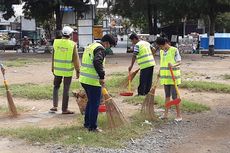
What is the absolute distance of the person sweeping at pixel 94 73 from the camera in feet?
26.2

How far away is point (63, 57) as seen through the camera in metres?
10.0

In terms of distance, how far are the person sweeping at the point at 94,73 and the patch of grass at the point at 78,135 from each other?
0.31 metres

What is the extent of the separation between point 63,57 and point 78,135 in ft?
8.01

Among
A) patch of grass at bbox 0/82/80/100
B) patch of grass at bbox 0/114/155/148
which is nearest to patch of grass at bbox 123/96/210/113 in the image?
patch of grass at bbox 0/82/80/100

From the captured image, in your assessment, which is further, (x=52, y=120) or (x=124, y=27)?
(x=124, y=27)

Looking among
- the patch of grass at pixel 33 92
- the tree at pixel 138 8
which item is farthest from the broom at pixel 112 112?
the tree at pixel 138 8

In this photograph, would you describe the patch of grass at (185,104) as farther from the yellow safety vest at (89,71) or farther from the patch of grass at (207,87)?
the yellow safety vest at (89,71)

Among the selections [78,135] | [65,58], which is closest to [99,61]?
[78,135]

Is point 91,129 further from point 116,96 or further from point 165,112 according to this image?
point 116,96

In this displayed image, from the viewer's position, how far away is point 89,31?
36031 millimetres

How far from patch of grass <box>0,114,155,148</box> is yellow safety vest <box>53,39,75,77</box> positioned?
1636 millimetres

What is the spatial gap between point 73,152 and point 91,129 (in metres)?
1.22

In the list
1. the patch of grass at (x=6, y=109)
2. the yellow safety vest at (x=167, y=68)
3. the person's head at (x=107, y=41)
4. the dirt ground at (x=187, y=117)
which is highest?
the person's head at (x=107, y=41)

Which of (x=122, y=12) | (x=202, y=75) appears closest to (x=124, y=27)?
(x=122, y=12)
